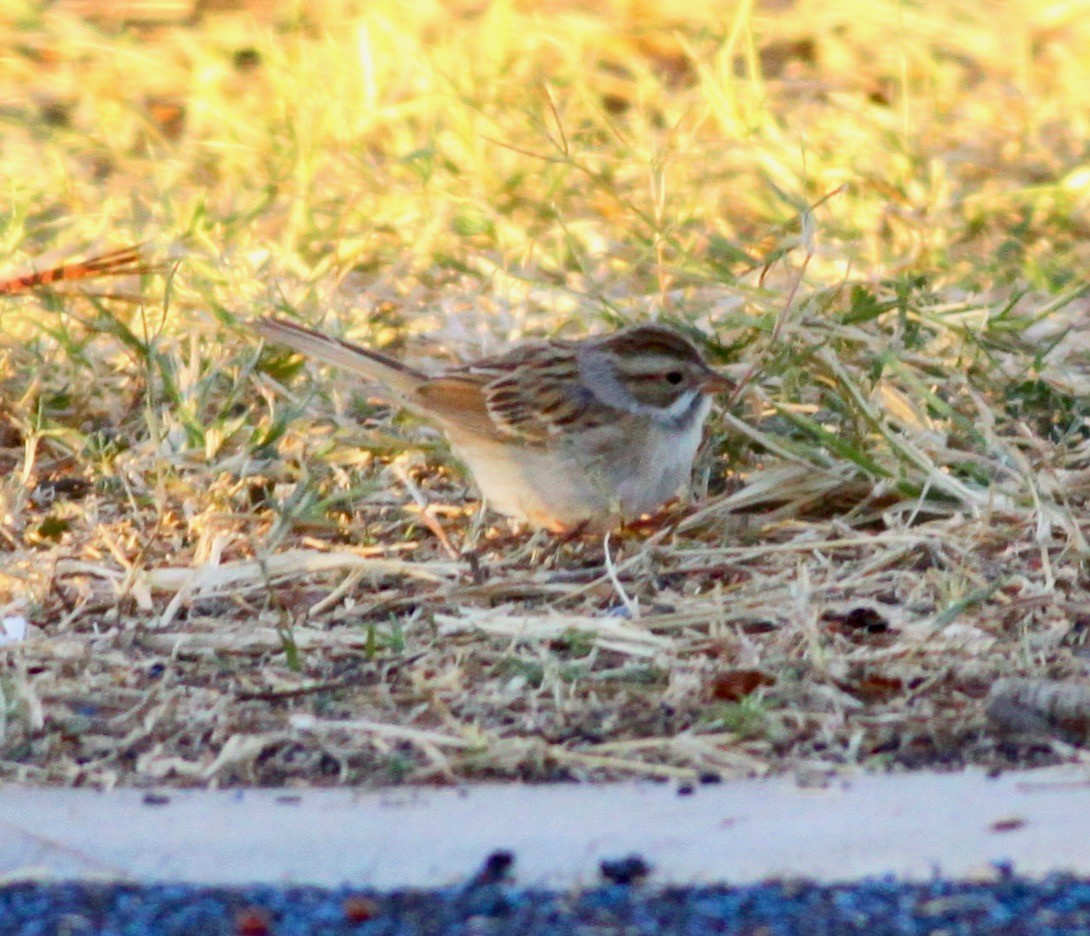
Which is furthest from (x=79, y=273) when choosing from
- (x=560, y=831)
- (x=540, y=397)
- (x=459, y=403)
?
(x=560, y=831)

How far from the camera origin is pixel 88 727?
4.00m

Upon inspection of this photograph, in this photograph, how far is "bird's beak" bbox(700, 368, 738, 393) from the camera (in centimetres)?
552

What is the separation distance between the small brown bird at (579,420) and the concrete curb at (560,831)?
6.08 feet

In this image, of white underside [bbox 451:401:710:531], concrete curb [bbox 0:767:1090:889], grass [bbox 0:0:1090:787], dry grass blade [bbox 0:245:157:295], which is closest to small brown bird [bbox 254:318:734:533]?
white underside [bbox 451:401:710:531]

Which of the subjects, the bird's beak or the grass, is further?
the bird's beak

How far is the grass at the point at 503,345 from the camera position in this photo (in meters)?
4.09

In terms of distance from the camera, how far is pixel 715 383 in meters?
5.52

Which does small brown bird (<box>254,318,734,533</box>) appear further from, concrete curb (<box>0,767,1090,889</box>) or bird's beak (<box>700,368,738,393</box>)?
concrete curb (<box>0,767,1090,889</box>)

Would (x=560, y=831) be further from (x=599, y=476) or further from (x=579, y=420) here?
(x=579, y=420)

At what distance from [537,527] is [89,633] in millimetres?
1352

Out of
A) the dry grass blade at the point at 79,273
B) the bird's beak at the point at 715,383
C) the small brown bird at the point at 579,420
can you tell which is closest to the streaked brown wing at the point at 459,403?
the small brown bird at the point at 579,420

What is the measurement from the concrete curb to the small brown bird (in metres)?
1.85

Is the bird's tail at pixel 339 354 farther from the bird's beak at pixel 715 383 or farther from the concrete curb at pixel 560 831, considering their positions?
the concrete curb at pixel 560 831

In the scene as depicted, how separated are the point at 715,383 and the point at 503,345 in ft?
4.28
